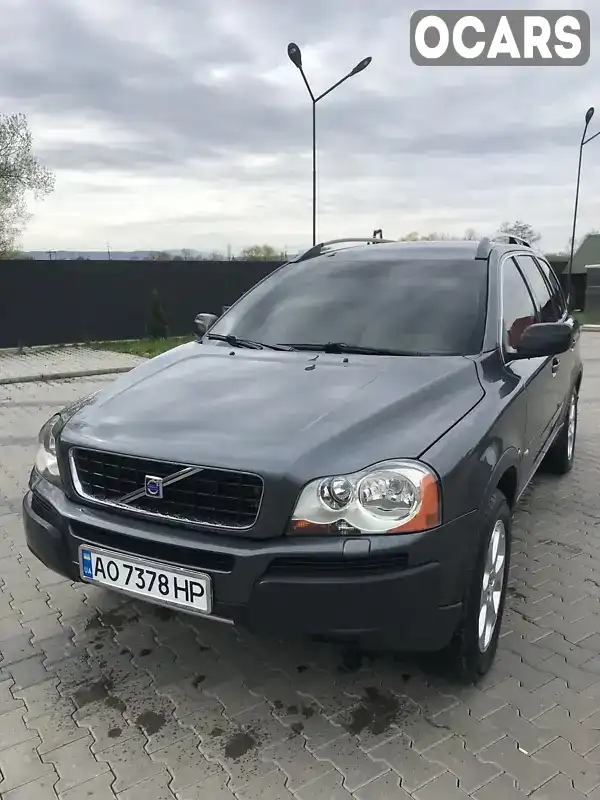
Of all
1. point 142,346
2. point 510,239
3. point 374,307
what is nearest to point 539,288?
point 510,239

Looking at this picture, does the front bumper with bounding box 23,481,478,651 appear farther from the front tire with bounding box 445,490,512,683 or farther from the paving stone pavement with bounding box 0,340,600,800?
the paving stone pavement with bounding box 0,340,600,800

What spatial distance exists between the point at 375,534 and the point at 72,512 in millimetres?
1216

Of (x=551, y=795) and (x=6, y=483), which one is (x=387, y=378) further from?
(x=6, y=483)

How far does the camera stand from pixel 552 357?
4.25 metres

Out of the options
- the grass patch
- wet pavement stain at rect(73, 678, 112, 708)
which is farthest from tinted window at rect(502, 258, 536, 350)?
the grass patch

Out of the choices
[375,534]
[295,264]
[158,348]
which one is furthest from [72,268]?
[375,534]

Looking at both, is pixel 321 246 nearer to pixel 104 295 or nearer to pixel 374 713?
pixel 374 713

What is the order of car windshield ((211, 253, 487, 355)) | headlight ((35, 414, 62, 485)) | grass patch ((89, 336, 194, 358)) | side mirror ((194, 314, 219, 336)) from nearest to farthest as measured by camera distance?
1. headlight ((35, 414, 62, 485))
2. car windshield ((211, 253, 487, 355))
3. side mirror ((194, 314, 219, 336))
4. grass patch ((89, 336, 194, 358))

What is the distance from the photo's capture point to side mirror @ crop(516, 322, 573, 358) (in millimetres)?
3232

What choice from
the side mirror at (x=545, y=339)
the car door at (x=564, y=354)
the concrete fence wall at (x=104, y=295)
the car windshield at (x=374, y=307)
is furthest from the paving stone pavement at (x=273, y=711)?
the concrete fence wall at (x=104, y=295)

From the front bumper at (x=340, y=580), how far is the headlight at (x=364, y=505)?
0.04m

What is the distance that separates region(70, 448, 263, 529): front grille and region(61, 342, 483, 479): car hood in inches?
1.9

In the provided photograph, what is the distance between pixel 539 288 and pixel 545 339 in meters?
1.58

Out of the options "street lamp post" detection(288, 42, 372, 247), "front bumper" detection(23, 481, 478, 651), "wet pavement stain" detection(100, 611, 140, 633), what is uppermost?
"street lamp post" detection(288, 42, 372, 247)
